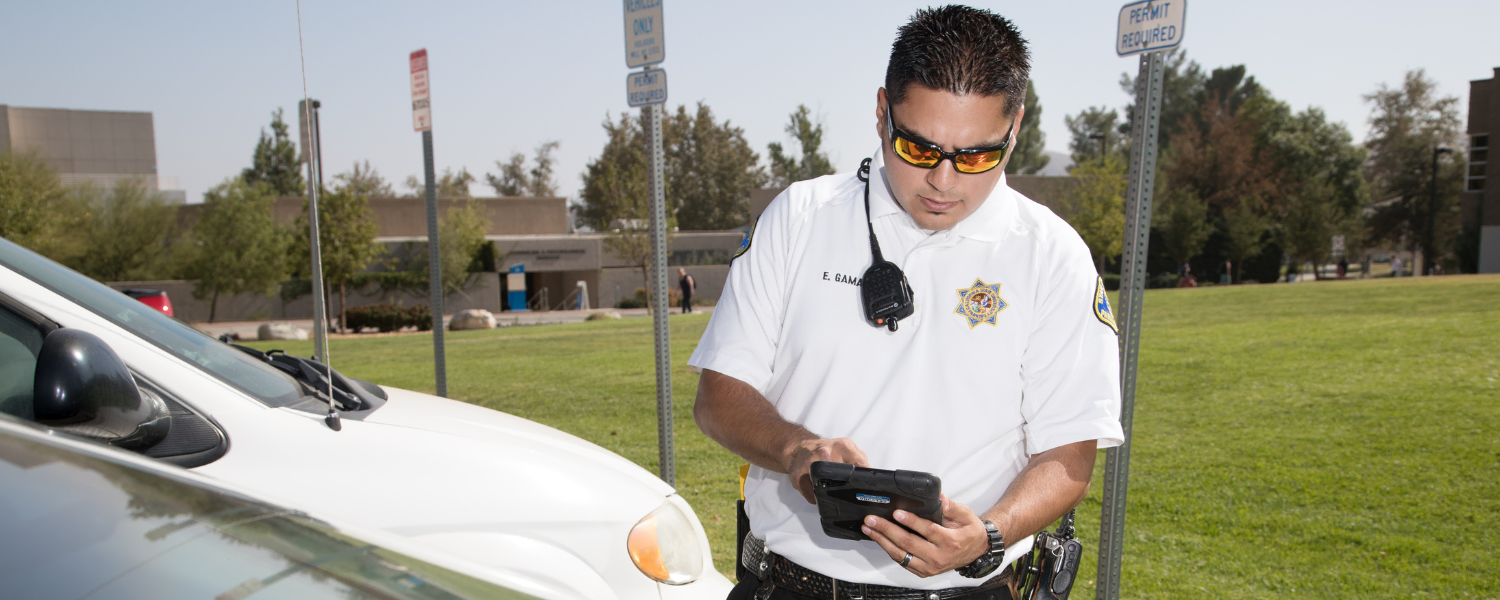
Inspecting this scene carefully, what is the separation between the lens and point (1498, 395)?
28.8ft

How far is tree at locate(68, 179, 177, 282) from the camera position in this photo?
37.7 metres

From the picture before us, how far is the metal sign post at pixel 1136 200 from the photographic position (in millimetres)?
3186

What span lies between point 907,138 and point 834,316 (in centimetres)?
38

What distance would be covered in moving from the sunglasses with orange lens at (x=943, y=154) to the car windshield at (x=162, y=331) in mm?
1851

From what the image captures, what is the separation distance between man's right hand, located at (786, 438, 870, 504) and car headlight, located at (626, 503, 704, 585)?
→ 1.15 m

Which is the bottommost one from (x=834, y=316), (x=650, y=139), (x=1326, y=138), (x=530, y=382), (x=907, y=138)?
(x=530, y=382)

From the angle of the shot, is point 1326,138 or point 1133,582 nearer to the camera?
point 1133,582

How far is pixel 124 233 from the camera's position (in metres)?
38.4

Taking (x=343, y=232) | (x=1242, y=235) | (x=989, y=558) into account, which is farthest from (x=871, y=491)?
(x=1242, y=235)

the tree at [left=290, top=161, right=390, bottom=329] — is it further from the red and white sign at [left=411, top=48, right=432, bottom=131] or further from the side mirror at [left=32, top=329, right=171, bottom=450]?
the side mirror at [left=32, top=329, right=171, bottom=450]

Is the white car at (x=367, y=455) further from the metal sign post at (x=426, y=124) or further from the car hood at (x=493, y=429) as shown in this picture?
the metal sign post at (x=426, y=124)

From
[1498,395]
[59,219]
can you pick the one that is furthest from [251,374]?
[59,219]

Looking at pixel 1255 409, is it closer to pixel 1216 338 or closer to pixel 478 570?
pixel 1216 338

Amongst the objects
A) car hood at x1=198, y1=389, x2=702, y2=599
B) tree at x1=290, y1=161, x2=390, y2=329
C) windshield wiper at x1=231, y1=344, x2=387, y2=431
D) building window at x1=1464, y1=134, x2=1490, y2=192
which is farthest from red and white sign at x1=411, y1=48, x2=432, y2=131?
building window at x1=1464, y1=134, x2=1490, y2=192
